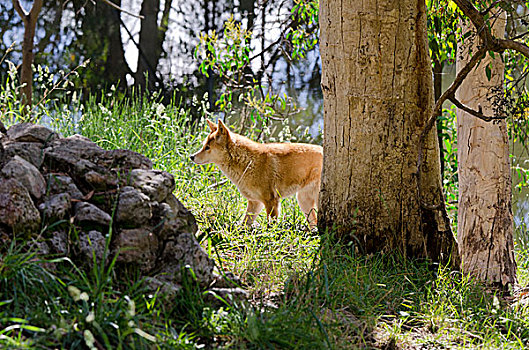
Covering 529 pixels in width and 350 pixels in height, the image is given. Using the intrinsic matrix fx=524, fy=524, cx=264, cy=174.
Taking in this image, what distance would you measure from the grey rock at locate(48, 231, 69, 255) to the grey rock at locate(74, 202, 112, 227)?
94 millimetres

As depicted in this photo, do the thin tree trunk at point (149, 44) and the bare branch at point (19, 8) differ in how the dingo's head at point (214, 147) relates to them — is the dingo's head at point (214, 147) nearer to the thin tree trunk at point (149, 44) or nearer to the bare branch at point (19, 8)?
the bare branch at point (19, 8)

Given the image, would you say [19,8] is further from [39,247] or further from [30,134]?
[39,247]

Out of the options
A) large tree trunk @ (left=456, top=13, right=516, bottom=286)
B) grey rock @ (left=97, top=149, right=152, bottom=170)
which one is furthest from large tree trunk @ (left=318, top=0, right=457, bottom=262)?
grey rock @ (left=97, top=149, right=152, bottom=170)

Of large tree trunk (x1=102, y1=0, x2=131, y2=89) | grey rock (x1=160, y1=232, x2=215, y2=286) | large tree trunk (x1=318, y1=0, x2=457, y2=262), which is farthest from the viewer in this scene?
large tree trunk (x1=102, y1=0, x2=131, y2=89)

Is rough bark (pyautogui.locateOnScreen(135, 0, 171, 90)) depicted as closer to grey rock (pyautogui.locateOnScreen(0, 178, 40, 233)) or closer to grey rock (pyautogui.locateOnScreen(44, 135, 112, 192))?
grey rock (pyautogui.locateOnScreen(44, 135, 112, 192))

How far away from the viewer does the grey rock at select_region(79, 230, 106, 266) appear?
7.11 ft

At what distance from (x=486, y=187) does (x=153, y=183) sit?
3.01 metres

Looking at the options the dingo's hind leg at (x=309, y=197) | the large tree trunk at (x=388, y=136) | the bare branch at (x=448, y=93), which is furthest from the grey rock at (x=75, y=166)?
the dingo's hind leg at (x=309, y=197)

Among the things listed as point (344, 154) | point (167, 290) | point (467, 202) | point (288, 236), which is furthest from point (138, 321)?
point (467, 202)

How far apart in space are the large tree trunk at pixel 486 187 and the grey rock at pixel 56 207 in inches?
127

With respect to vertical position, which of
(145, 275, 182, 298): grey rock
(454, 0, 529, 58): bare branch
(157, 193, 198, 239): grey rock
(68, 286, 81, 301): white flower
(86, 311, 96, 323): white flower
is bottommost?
(145, 275, 182, 298): grey rock

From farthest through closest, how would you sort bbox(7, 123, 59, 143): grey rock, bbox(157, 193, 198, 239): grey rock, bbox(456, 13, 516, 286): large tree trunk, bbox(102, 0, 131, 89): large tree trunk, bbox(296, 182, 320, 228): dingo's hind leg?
bbox(102, 0, 131, 89): large tree trunk < bbox(296, 182, 320, 228): dingo's hind leg < bbox(456, 13, 516, 286): large tree trunk < bbox(7, 123, 59, 143): grey rock < bbox(157, 193, 198, 239): grey rock

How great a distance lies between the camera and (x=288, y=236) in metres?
3.44

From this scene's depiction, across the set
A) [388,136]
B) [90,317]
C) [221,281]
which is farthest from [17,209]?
[388,136]
